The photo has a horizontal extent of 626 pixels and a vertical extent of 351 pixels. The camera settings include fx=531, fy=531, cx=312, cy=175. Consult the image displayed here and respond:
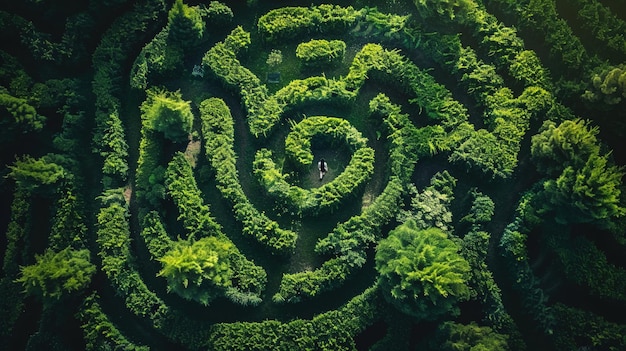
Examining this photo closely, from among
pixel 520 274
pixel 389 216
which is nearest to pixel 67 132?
pixel 389 216

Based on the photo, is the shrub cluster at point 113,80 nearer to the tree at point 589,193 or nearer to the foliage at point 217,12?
the foliage at point 217,12

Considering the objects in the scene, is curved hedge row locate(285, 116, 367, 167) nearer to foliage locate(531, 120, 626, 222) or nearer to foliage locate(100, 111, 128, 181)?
foliage locate(100, 111, 128, 181)

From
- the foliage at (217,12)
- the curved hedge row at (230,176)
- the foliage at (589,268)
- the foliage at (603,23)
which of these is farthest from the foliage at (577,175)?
the foliage at (217,12)

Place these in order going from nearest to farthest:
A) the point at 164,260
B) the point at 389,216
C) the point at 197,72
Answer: the point at 164,260 < the point at 389,216 < the point at 197,72

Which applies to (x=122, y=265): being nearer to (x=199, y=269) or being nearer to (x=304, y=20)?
(x=199, y=269)

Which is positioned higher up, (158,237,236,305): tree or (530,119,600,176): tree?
(530,119,600,176): tree

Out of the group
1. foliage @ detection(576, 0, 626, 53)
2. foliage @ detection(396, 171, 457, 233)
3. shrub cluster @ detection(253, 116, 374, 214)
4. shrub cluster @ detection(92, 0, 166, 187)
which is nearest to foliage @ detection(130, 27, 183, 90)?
shrub cluster @ detection(92, 0, 166, 187)

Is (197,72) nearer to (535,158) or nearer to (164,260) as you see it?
(164,260)
